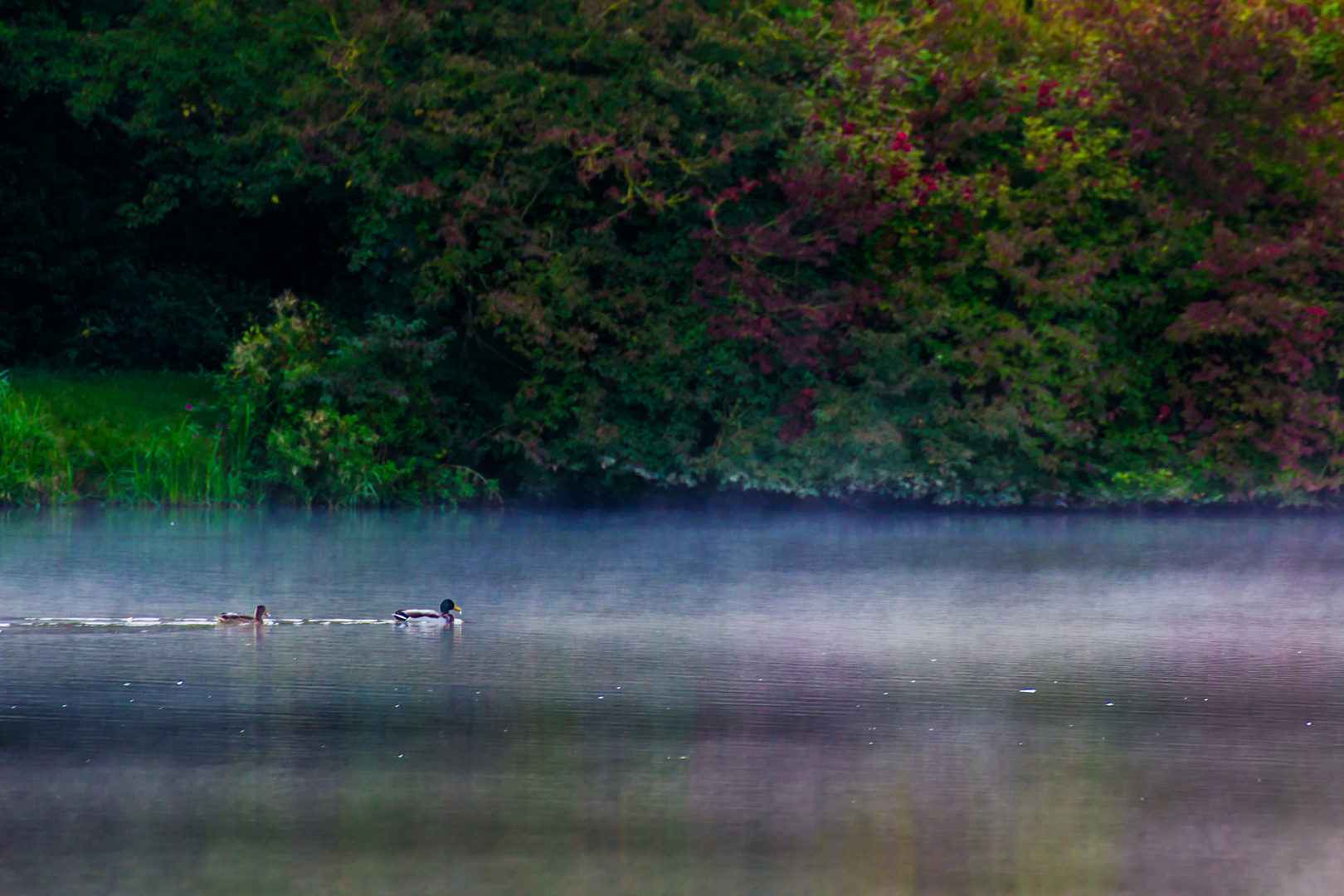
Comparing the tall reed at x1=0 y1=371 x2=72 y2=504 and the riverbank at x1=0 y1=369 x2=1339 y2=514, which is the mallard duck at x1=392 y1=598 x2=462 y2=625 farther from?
the tall reed at x1=0 y1=371 x2=72 y2=504

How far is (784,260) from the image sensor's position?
23391 mm

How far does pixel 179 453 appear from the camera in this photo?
22188 mm

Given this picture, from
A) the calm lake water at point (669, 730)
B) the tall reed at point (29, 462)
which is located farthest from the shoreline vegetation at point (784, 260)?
the calm lake water at point (669, 730)

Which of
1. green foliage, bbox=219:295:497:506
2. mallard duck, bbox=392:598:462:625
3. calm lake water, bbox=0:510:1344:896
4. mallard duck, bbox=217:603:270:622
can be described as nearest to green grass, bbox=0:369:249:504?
green foliage, bbox=219:295:497:506

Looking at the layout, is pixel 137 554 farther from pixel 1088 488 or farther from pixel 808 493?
pixel 1088 488

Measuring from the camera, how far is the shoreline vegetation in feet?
72.9

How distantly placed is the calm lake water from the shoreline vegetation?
731 centimetres

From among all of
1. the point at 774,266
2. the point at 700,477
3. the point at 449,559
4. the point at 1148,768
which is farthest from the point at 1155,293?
the point at 1148,768

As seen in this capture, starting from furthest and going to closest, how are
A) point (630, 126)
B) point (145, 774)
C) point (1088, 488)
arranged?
point (1088, 488) → point (630, 126) → point (145, 774)

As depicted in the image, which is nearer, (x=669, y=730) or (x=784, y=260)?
(x=669, y=730)

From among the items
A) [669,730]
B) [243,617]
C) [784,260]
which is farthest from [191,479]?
[669,730]

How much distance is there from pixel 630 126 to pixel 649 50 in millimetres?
1019

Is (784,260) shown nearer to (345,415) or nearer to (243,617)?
(345,415)

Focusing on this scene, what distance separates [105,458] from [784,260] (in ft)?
29.3
